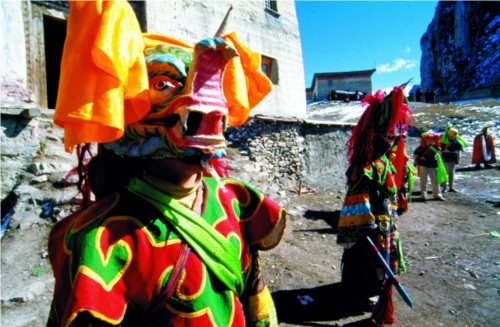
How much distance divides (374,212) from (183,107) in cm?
304

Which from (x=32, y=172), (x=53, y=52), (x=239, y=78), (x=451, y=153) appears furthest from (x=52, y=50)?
(x=451, y=153)

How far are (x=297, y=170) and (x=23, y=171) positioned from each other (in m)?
7.67

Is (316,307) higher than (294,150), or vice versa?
(294,150)

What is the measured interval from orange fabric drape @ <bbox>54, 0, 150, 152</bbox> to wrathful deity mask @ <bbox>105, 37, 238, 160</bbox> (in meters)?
0.11

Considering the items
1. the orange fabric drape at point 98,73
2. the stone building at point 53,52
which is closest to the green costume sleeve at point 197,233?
the orange fabric drape at point 98,73

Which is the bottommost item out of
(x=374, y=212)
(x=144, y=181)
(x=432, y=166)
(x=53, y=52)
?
(x=374, y=212)

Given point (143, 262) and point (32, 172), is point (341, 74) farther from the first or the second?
point (143, 262)

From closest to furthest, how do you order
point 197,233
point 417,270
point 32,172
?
point 197,233
point 417,270
point 32,172

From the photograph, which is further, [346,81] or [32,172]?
[346,81]

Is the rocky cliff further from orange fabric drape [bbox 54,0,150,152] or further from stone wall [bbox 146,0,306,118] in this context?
orange fabric drape [bbox 54,0,150,152]

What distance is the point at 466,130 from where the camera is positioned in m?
18.3

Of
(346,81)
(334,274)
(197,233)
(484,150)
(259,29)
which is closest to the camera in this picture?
(197,233)

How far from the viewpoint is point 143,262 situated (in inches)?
46.8

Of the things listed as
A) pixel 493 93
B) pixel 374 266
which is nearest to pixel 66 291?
pixel 374 266
